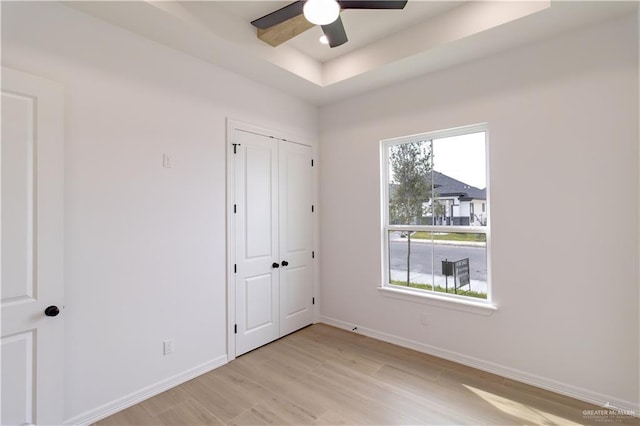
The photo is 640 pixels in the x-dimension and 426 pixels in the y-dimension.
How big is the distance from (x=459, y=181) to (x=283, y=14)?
86.8 inches

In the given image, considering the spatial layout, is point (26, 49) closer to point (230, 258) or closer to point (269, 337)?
point (230, 258)

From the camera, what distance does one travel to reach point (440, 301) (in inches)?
120

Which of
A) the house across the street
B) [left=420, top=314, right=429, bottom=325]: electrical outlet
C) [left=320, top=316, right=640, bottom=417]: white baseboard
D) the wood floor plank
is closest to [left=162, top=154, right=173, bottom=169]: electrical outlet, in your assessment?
the wood floor plank

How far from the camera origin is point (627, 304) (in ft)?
7.15

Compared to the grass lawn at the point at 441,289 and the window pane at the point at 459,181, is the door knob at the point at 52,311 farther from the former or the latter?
the window pane at the point at 459,181

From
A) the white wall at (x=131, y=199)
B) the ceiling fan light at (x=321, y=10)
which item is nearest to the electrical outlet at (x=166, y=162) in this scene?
the white wall at (x=131, y=199)

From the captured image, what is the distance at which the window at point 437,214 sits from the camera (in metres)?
2.93

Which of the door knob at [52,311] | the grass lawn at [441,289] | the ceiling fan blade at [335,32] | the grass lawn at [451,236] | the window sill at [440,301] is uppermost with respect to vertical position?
the ceiling fan blade at [335,32]

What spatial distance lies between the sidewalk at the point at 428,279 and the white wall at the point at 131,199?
1927 millimetres

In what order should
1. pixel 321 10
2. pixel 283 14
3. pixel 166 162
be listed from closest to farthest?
pixel 321 10, pixel 283 14, pixel 166 162

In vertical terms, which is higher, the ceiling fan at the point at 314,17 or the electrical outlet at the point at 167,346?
the ceiling fan at the point at 314,17

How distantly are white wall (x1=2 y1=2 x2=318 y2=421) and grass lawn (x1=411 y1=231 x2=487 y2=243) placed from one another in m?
2.09

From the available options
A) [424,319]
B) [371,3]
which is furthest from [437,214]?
[371,3]

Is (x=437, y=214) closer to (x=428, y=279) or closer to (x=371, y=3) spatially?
(x=428, y=279)
